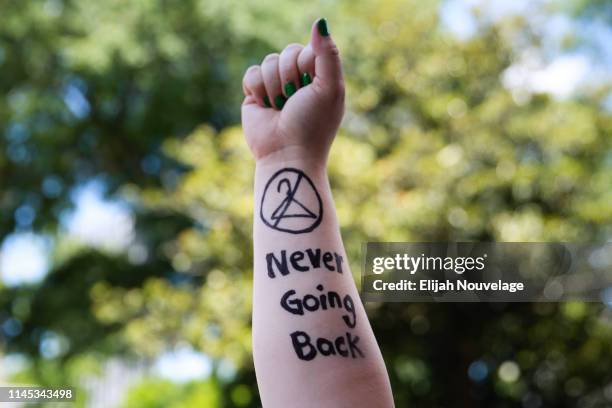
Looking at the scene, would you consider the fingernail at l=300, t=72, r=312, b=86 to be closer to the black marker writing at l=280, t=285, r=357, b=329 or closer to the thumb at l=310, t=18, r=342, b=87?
the thumb at l=310, t=18, r=342, b=87

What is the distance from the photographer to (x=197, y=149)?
13.4 ft

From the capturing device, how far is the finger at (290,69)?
88 cm

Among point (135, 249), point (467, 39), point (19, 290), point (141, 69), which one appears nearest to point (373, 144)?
point (467, 39)

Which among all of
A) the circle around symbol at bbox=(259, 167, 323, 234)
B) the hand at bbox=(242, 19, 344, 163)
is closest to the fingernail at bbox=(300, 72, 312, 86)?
the hand at bbox=(242, 19, 344, 163)

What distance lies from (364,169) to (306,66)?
9.71 feet

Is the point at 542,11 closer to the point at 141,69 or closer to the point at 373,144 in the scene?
the point at 373,144

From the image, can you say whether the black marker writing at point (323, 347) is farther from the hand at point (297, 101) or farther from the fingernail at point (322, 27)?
the fingernail at point (322, 27)

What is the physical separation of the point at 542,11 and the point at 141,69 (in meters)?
2.67

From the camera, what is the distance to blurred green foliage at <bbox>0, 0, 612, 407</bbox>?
152 inches

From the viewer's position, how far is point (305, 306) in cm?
81

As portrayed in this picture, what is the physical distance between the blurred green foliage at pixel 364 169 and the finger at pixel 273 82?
2.77 m

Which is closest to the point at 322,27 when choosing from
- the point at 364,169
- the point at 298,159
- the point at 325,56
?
the point at 325,56

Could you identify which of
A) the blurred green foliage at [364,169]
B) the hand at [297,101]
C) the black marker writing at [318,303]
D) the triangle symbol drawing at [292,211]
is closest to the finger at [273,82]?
the hand at [297,101]

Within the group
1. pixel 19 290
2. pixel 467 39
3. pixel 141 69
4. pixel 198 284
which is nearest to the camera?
pixel 467 39
